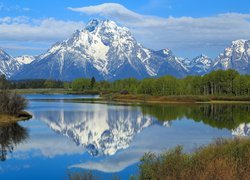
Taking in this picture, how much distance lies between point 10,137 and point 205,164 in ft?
131

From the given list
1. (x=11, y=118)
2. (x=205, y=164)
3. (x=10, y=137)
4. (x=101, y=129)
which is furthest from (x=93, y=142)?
(x=205, y=164)

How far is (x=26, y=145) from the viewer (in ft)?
170

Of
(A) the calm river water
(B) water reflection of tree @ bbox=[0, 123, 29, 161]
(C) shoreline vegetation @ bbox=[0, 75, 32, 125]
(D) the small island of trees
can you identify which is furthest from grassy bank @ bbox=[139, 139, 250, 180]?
(D) the small island of trees

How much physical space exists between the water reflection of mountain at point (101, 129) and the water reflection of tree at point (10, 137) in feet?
20.6

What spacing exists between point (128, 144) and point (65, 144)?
791 cm

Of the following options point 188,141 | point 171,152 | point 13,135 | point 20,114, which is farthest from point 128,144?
point 20,114

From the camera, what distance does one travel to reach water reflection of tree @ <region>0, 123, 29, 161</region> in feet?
157

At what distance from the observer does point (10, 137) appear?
5791 centimetres

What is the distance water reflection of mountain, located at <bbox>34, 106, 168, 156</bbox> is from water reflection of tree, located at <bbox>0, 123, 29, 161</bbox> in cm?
627

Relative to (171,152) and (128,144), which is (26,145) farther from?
(171,152)

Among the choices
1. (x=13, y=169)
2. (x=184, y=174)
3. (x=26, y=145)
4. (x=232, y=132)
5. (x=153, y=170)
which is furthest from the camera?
(x=232, y=132)

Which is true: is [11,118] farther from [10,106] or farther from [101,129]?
[101,129]

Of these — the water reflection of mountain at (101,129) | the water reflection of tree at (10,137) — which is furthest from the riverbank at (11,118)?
the water reflection of tree at (10,137)

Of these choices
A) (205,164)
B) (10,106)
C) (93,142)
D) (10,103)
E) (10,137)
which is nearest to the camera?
(205,164)
